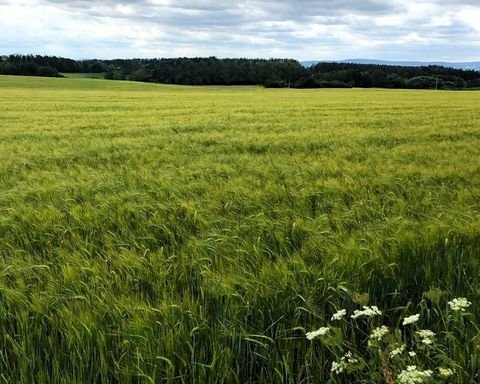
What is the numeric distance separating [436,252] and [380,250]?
0.41 m

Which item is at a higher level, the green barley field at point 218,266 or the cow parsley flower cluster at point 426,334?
the cow parsley flower cluster at point 426,334

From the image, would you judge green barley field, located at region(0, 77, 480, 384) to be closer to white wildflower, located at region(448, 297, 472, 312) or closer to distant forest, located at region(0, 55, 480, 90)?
white wildflower, located at region(448, 297, 472, 312)

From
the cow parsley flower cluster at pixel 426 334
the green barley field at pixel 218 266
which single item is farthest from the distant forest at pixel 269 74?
the cow parsley flower cluster at pixel 426 334

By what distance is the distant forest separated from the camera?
101 metres

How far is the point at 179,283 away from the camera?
3.05 meters

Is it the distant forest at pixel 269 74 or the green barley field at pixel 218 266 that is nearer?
the green barley field at pixel 218 266

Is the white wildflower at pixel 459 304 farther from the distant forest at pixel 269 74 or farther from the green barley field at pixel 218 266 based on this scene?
the distant forest at pixel 269 74

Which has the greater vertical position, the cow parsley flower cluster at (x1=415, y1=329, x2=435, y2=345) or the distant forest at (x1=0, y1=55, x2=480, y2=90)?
the distant forest at (x1=0, y1=55, x2=480, y2=90)

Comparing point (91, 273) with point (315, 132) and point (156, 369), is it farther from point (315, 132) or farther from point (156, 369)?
point (315, 132)

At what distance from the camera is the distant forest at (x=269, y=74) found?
10081cm

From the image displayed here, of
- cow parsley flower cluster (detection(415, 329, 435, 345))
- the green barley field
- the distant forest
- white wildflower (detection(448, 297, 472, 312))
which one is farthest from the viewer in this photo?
the distant forest

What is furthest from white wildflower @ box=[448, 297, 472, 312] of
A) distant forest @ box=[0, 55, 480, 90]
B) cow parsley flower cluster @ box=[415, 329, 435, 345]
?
distant forest @ box=[0, 55, 480, 90]

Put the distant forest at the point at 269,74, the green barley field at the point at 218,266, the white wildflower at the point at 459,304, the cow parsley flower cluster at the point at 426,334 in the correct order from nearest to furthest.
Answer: the cow parsley flower cluster at the point at 426,334
the white wildflower at the point at 459,304
the green barley field at the point at 218,266
the distant forest at the point at 269,74

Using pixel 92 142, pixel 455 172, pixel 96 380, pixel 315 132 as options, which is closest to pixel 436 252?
pixel 96 380
